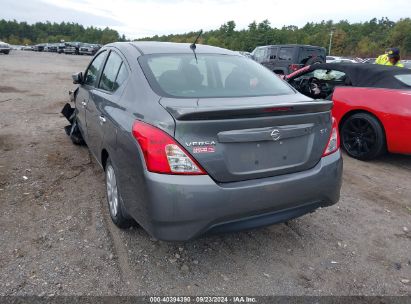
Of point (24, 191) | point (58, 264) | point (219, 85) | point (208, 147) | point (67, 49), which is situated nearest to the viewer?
point (208, 147)

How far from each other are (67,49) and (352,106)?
171 feet

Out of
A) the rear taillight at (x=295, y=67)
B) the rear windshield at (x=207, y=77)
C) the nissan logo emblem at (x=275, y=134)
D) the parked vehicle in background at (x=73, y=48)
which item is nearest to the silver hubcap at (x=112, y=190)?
the rear windshield at (x=207, y=77)

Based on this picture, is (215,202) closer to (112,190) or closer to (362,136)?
(112,190)

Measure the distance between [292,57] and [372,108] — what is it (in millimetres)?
8847

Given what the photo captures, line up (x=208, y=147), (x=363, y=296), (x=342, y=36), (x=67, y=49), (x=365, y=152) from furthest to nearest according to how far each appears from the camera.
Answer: (x=342, y=36), (x=67, y=49), (x=365, y=152), (x=363, y=296), (x=208, y=147)

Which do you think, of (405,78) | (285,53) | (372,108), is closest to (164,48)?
(372,108)

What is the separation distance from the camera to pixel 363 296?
2537mm

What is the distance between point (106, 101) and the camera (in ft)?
→ 11.0

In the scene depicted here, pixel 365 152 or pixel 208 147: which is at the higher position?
pixel 208 147

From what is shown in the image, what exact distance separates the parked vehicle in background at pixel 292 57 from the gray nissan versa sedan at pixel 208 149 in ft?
34.7

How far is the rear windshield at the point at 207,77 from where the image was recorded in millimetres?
2912

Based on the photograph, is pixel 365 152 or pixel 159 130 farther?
pixel 365 152

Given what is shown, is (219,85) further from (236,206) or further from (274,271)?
(274,271)

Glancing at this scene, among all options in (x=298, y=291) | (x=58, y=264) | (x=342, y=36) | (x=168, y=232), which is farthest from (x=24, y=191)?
(x=342, y=36)
